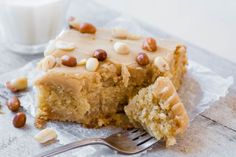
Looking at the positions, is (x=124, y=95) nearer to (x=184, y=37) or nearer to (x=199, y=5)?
→ (x=184, y=37)

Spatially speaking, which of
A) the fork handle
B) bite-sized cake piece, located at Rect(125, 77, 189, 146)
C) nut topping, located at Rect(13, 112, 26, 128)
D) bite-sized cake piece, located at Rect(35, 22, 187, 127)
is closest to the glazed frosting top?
bite-sized cake piece, located at Rect(35, 22, 187, 127)

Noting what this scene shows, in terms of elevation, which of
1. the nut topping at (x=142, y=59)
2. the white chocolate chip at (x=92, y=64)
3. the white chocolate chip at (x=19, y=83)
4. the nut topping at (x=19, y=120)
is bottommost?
the nut topping at (x=19, y=120)

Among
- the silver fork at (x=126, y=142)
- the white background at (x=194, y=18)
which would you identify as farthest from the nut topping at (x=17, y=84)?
the white background at (x=194, y=18)

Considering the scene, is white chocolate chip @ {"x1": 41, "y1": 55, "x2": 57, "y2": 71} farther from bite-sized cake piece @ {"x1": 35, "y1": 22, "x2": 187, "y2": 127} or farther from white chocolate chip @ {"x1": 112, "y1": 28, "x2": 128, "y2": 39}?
white chocolate chip @ {"x1": 112, "y1": 28, "x2": 128, "y2": 39}

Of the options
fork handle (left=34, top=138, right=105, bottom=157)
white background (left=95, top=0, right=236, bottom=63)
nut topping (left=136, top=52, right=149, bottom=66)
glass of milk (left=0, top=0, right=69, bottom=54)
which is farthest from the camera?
white background (left=95, top=0, right=236, bottom=63)

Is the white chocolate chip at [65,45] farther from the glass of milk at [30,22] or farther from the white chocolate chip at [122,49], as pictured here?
the glass of milk at [30,22]

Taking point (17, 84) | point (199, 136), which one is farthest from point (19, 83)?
point (199, 136)

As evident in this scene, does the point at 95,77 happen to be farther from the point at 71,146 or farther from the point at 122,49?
the point at 71,146

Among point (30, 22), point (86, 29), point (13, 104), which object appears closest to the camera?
point (13, 104)
